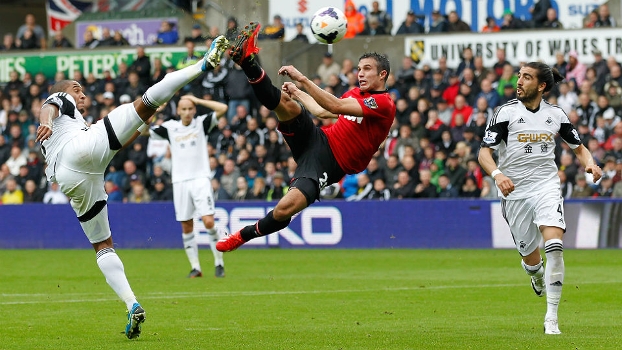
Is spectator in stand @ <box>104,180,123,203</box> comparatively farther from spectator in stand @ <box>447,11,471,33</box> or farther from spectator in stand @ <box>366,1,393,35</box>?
spectator in stand @ <box>447,11,471,33</box>

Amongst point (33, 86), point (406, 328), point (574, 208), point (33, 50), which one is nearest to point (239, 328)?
point (406, 328)

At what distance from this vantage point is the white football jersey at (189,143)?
18.7 meters

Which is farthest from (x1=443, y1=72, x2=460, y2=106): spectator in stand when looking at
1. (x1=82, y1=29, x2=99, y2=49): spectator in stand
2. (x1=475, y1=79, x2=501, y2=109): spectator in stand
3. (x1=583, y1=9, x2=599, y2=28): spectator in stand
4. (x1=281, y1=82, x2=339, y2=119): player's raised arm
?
(x1=281, y1=82, x2=339, y2=119): player's raised arm

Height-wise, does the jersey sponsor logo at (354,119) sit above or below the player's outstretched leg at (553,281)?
above

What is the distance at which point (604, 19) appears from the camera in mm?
27062

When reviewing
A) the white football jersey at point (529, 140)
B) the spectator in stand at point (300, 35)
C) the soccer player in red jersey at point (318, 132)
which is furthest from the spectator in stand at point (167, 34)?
the white football jersey at point (529, 140)

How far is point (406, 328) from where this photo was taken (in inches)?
458

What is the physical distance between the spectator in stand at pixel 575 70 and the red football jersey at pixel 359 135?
A: 1482cm

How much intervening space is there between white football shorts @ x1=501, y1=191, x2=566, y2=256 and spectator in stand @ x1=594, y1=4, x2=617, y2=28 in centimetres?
1601

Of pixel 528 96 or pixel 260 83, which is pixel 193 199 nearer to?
pixel 260 83

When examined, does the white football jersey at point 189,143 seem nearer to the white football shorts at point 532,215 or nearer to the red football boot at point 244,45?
the white football shorts at point 532,215

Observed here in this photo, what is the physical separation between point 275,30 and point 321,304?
15.1m

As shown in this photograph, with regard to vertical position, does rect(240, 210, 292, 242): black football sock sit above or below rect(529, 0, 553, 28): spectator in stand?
below

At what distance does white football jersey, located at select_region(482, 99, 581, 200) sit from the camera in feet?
38.1
